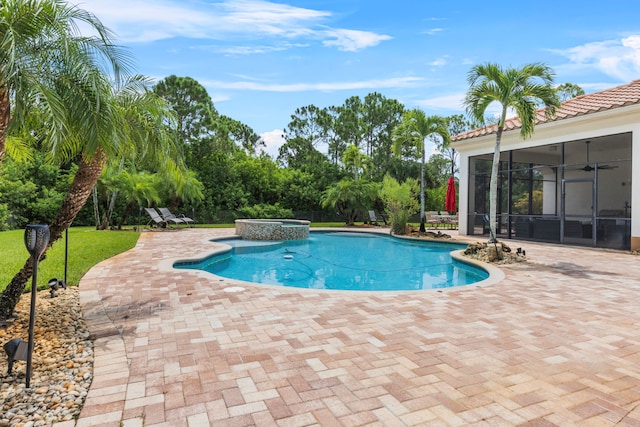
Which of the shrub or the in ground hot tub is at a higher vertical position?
the shrub

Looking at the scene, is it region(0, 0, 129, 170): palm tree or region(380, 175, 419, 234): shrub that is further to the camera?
region(380, 175, 419, 234): shrub

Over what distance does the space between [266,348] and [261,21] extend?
7477 millimetres

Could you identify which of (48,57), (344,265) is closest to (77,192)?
(48,57)

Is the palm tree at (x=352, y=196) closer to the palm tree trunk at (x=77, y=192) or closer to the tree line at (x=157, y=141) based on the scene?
the tree line at (x=157, y=141)

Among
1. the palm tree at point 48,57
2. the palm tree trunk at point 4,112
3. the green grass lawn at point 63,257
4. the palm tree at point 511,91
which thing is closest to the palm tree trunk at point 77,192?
the palm tree at point 48,57

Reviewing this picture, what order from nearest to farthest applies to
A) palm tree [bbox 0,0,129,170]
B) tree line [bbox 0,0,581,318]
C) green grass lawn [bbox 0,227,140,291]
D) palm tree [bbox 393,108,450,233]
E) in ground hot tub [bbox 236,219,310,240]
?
palm tree [bbox 0,0,129,170] → tree line [bbox 0,0,581,318] → green grass lawn [bbox 0,227,140,291] → in ground hot tub [bbox 236,219,310,240] → palm tree [bbox 393,108,450,233]

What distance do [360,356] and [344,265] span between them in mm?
6908

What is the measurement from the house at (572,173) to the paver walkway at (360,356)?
7769 millimetres

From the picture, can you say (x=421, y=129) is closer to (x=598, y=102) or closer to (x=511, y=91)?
(x=598, y=102)

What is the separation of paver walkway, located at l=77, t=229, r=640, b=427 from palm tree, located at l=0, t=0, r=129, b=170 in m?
2.24

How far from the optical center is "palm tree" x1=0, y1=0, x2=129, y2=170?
3426 millimetres

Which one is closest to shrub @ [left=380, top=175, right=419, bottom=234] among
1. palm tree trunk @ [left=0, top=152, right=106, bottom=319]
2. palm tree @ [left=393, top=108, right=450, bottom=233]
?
palm tree @ [left=393, top=108, right=450, bottom=233]

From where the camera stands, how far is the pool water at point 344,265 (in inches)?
327

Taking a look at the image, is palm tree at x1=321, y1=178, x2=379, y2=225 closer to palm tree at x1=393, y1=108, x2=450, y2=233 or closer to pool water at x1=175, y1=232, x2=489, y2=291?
palm tree at x1=393, y1=108, x2=450, y2=233
